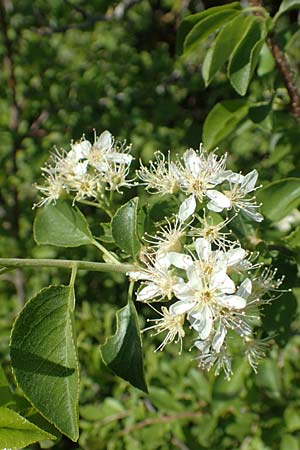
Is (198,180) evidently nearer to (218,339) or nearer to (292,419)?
(218,339)

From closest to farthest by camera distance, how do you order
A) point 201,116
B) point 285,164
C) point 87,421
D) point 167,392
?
point 167,392 → point 87,421 → point 285,164 → point 201,116

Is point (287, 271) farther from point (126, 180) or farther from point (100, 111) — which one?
point (100, 111)

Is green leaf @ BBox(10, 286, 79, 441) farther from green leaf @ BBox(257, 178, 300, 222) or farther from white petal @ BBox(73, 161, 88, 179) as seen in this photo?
green leaf @ BBox(257, 178, 300, 222)

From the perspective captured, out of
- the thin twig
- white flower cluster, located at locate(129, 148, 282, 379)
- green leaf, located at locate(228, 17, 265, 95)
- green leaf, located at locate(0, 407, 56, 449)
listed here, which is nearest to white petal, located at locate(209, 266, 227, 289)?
white flower cluster, located at locate(129, 148, 282, 379)

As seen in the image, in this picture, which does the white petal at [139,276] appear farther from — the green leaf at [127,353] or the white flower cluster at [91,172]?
the white flower cluster at [91,172]

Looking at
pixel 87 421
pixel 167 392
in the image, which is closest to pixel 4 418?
pixel 167 392

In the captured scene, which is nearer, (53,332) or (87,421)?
(53,332)

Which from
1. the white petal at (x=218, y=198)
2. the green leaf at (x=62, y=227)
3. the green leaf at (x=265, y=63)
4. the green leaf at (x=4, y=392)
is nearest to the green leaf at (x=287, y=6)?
the green leaf at (x=265, y=63)
